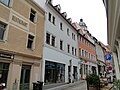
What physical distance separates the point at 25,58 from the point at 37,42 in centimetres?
298

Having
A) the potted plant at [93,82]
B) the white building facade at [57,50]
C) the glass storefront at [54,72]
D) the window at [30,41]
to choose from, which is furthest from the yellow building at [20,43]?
the potted plant at [93,82]

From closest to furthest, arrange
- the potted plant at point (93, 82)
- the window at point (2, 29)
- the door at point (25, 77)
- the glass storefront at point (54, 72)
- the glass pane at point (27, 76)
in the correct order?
1. the potted plant at point (93, 82)
2. the window at point (2, 29)
3. the door at point (25, 77)
4. the glass pane at point (27, 76)
5. the glass storefront at point (54, 72)

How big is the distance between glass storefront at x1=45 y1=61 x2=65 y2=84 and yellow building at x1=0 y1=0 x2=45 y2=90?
1.66m

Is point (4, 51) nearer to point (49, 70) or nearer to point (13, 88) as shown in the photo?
point (13, 88)

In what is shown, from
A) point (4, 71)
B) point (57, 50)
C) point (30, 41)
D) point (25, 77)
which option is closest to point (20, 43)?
point (30, 41)

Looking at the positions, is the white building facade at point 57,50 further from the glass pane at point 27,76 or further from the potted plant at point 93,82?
the potted plant at point 93,82

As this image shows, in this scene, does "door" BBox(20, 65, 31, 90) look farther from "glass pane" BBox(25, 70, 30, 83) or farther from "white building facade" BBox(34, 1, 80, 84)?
"white building facade" BBox(34, 1, 80, 84)

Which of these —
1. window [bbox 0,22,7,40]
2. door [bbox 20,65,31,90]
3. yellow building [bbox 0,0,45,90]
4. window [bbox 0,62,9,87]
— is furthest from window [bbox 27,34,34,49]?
window [bbox 0,62,9,87]

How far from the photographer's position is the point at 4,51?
37.6 ft

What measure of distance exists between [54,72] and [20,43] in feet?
24.0

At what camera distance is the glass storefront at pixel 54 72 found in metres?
17.4

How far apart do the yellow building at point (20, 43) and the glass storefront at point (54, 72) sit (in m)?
1.66

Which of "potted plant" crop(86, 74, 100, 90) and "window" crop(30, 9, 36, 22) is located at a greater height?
"window" crop(30, 9, 36, 22)

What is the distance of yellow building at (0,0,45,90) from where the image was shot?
11.8m
